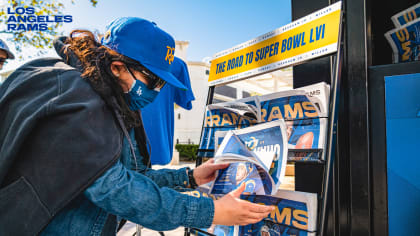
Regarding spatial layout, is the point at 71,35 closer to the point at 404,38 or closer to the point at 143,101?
the point at 143,101

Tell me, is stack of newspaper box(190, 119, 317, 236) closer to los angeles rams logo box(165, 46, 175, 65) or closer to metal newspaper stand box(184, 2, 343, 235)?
metal newspaper stand box(184, 2, 343, 235)

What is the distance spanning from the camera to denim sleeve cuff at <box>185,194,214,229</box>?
2.88 ft

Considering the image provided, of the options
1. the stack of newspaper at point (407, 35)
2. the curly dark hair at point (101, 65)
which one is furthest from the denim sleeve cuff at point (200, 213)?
the stack of newspaper at point (407, 35)

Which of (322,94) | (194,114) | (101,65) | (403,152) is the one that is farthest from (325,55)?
(194,114)

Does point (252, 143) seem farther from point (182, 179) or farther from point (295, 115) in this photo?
point (182, 179)

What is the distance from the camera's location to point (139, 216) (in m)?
0.84

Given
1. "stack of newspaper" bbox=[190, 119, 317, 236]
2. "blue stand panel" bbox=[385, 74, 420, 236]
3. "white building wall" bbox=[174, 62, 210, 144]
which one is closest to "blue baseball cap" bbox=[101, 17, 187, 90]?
"stack of newspaper" bbox=[190, 119, 317, 236]

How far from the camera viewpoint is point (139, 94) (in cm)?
111

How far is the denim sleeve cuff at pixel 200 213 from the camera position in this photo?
0.88m

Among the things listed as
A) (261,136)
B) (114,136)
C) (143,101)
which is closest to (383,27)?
(261,136)

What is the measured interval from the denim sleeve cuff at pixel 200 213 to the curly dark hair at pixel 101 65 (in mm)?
408

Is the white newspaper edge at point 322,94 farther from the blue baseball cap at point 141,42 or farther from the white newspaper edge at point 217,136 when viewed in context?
the blue baseball cap at point 141,42

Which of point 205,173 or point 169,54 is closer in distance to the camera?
point 169,54

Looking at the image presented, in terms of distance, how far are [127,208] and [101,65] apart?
1.69ft
